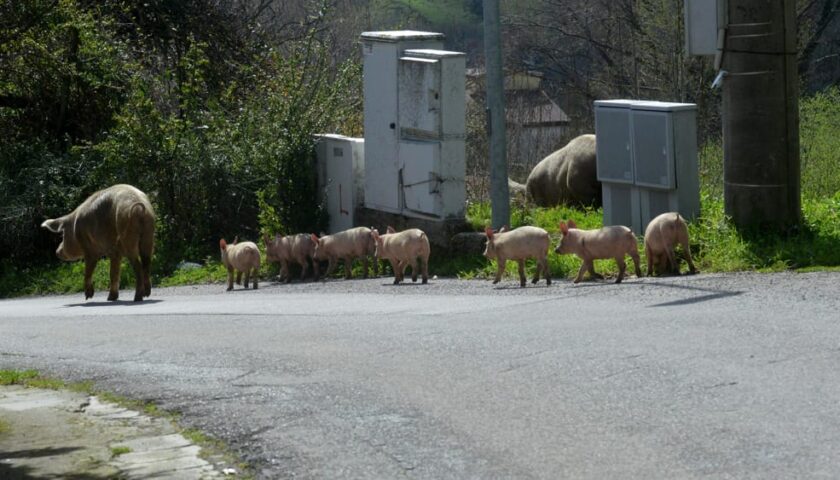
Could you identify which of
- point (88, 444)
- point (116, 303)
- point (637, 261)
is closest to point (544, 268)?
point (637, 261)

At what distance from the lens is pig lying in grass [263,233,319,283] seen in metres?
18.4

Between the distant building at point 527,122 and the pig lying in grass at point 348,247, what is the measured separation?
36.4 feet

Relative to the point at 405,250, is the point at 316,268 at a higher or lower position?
lower

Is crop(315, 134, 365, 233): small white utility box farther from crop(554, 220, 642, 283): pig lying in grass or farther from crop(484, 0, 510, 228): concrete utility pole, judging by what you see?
crop(554, 220, 642, 283): pig lying in grass

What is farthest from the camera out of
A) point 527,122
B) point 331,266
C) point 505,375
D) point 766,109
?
point 527,122

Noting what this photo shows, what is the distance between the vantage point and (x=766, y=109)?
1461cm

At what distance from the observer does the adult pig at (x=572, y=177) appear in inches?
760

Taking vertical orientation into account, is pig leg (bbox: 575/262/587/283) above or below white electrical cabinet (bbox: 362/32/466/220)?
below


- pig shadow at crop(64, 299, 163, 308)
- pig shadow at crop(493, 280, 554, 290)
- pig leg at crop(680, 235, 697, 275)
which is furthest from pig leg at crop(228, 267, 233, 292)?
pig leg at crop(680, 235, 697, 275)

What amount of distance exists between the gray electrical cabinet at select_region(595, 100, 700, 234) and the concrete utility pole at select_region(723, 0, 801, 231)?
731mm

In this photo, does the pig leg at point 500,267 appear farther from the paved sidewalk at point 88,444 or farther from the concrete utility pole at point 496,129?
the paved sidewalk at point 88,444

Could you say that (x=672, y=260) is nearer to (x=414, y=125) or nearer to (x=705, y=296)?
(x=705, y=296)

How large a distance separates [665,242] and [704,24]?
2700 mm

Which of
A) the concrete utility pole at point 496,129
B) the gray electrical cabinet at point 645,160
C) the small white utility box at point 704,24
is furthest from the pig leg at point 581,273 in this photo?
the small white utility box at point 704,24
